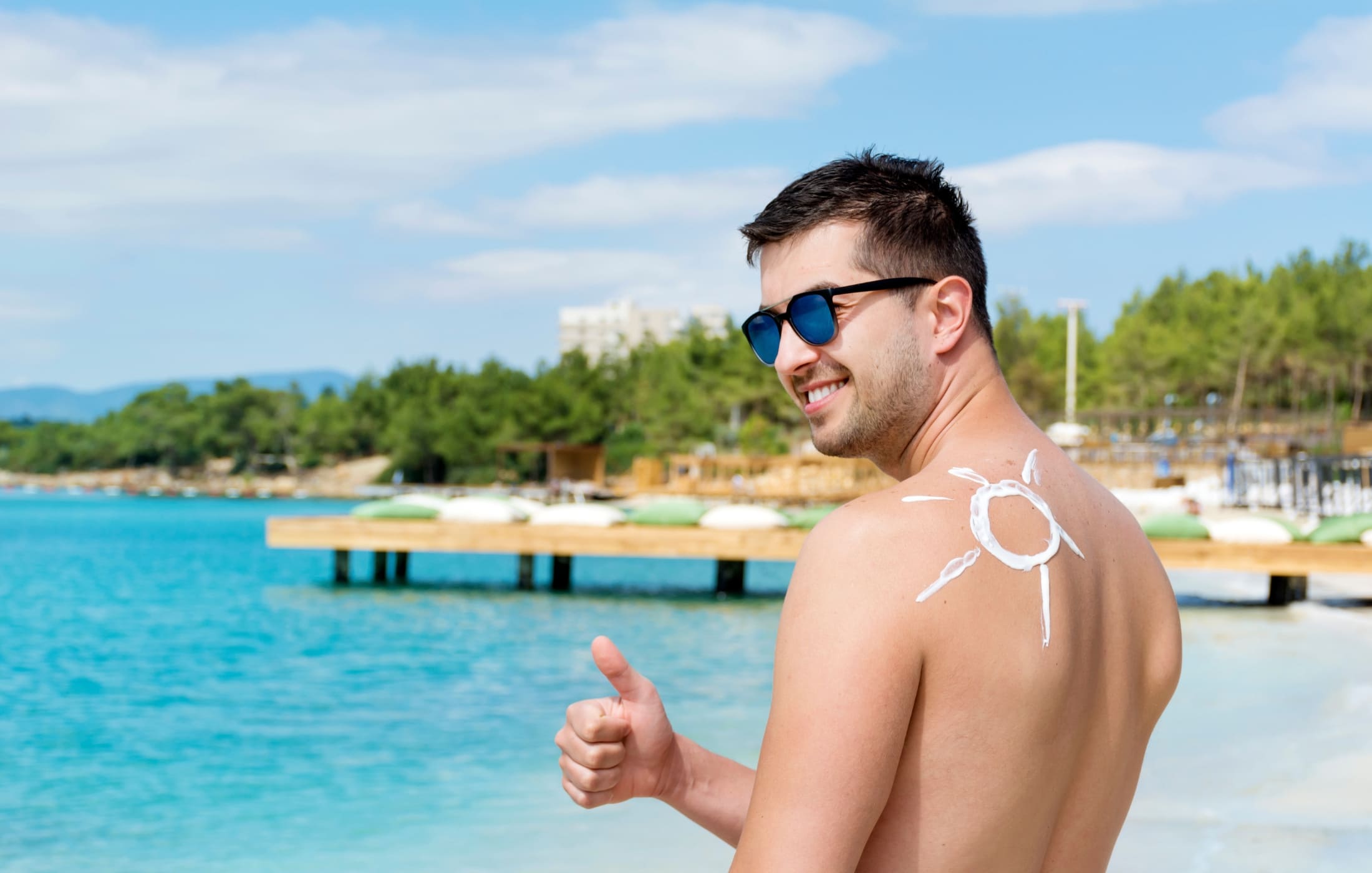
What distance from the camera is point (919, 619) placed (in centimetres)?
109

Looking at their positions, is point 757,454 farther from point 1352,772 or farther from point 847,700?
point 847,700

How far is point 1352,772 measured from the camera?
686 centimetres

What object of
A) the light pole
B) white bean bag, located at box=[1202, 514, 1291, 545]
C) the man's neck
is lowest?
white bean bag, located at box=[1202, 514, 1291, 545]

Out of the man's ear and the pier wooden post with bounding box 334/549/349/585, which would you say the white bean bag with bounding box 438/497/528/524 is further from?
the man's ear

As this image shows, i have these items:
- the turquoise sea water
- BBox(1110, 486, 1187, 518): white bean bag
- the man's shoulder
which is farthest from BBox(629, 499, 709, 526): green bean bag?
the man's shoulder

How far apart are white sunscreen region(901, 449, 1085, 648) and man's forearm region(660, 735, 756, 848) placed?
571 millimetres

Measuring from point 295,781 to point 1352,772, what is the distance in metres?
6.26

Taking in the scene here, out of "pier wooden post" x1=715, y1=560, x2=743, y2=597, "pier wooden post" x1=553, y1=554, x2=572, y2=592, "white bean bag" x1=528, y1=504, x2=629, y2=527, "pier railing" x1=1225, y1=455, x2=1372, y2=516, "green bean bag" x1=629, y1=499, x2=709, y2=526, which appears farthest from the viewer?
"pier railing" x1=1225, y1=455, x2=1372, y2=516

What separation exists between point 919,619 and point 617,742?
57cm

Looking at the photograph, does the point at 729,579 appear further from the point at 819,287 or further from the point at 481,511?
the point at 819,287

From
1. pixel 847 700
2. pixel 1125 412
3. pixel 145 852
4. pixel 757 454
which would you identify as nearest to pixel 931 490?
pixel 847 700

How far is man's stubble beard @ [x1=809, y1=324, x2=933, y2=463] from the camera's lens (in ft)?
4.57

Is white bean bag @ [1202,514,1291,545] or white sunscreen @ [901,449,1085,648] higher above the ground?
white sunscreen @ [901,449,1085,648]

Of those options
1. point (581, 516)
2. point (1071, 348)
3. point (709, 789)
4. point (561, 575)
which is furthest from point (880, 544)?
point (1071, 348)
